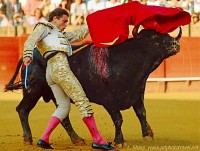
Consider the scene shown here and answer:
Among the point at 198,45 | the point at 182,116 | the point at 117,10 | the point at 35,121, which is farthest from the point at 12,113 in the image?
the point at 198,45

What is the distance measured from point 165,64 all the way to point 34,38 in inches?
331

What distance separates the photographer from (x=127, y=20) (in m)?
6.07

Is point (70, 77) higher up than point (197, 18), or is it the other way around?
point (70, 77)

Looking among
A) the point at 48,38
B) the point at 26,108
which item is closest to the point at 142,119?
the point at 26,108

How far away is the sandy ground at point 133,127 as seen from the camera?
610 cm

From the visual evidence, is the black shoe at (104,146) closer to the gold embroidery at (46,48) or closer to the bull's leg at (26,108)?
the gold embroidery at (46,48)

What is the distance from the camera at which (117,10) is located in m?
6.14

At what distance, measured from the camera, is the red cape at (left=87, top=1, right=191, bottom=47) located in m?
6.02

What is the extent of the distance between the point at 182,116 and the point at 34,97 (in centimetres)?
294

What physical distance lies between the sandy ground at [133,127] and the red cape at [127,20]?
3.15 ft

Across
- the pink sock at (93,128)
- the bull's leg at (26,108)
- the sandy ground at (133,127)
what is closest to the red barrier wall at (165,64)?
the sandy ground at (133,127)

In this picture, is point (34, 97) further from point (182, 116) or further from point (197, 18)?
point (197, 18)

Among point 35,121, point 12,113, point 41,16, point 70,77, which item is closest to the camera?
point 70,77

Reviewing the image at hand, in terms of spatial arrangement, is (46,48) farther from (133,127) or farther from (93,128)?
(133,127)
